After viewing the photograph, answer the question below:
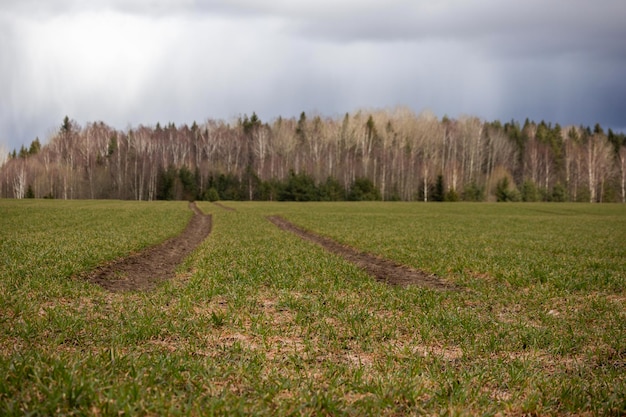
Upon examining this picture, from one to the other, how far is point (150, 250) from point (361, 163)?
10852 centimetres

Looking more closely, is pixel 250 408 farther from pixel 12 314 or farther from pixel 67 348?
pixel 12 314

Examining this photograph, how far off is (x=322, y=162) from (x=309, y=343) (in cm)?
12209

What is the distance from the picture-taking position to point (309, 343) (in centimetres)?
752

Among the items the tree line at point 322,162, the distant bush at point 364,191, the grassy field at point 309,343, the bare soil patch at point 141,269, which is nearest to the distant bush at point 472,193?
the tree line at point 322,162

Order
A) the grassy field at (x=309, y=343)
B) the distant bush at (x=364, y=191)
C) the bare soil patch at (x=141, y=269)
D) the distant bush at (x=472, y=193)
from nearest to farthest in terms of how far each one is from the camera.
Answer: the grassy field at (x=309, y=343)
the bare soil patch at (x=141, y=269)
the distant bush at (x=364, y=191)
the distant bush at (x=472, y=193)

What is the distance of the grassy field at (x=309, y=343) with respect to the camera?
16.9 ft

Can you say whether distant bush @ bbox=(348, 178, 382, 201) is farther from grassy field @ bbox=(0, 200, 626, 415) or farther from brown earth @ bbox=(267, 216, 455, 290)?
grassy field @ bbox=(0, 200, 626, 415)

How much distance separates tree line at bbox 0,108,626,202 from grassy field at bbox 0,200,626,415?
91.6 m

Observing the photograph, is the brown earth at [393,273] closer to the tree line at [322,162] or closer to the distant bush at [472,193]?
the tree line at [322,162]

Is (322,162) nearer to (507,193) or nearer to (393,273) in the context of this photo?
(507,193)

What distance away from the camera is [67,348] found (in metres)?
6.77

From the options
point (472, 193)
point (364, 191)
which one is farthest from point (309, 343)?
point (472, 193)

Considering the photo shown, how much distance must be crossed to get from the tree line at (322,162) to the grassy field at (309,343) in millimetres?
91578

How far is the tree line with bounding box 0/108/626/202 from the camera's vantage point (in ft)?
375
